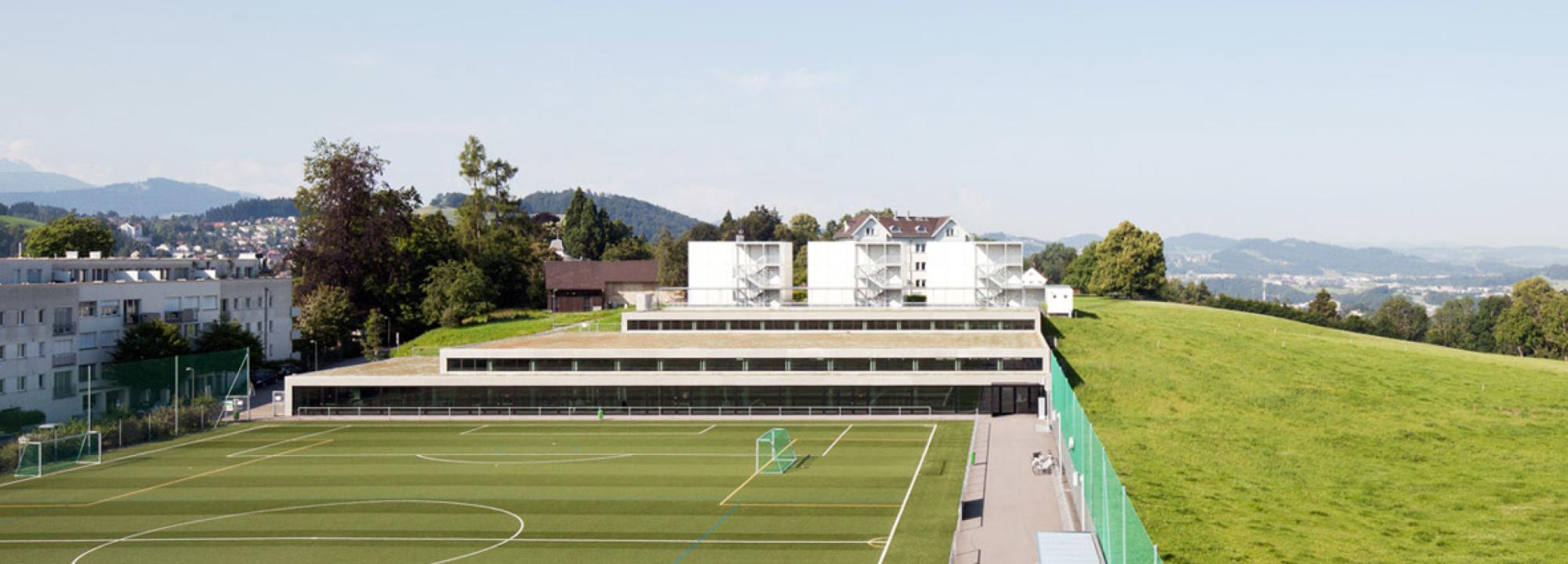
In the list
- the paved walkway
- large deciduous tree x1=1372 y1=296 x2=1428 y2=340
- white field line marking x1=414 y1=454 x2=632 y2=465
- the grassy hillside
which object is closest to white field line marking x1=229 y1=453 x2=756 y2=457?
white field line marking x1=414 y1=454 x2=632 y2=465

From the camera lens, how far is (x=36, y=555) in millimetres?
39656

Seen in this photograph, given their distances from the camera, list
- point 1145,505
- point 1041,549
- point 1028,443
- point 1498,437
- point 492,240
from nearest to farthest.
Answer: point 1041,549
point 1145,505
point 1028,443
point 1498,437
point 492,240

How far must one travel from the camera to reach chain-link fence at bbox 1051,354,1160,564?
28094 millimetres

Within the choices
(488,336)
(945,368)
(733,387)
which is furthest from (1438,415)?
(488,336)

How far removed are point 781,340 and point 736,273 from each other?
2342 cm

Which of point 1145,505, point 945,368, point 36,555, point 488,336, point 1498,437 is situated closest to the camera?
point 36,555

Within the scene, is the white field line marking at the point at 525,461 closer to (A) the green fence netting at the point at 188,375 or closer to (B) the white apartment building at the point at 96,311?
(A) the green fence netting at the point at 188,375

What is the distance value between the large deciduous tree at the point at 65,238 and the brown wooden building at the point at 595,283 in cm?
4591

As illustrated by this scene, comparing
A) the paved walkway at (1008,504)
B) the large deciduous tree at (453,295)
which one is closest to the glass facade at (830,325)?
the large deciduous tree at (453,295)

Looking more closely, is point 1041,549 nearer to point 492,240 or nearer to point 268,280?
point 268,280

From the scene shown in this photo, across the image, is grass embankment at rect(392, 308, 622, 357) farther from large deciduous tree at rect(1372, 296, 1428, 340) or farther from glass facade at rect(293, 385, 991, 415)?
large deciduous tree at rect(1372, 296, 1428, 340)

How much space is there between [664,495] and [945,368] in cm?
2982

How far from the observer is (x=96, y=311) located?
78.9 metres

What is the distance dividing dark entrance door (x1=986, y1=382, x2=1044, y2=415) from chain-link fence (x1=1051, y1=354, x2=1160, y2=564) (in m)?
24.8
